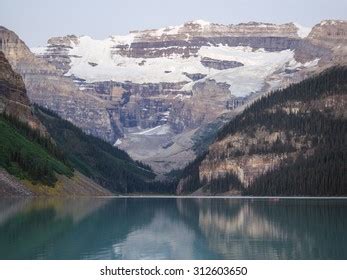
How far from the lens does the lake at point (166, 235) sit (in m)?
99.6

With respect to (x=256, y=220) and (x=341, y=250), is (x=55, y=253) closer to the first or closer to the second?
(x=341, y=250)

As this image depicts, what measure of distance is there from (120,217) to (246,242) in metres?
53.0

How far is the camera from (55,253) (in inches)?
3836

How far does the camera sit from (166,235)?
12650 centimetres

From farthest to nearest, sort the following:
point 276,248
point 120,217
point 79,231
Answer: point 120,217, point 79,231, point 276,248

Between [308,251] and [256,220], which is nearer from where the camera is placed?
[308,251]

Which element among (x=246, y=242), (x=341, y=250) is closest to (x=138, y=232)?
(x=246, y=242)

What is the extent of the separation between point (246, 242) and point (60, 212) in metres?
57.9

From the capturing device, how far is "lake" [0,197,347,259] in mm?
99562

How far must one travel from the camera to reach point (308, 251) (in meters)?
102
